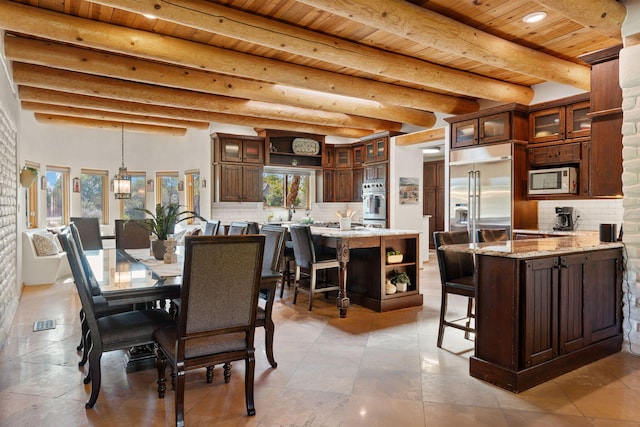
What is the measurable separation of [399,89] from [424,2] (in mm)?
2185

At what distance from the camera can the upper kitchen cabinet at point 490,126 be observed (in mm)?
5512

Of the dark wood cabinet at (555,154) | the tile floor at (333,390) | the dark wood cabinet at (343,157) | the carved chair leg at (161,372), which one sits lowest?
the tile floor at (333,390)

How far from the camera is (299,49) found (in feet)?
12.5

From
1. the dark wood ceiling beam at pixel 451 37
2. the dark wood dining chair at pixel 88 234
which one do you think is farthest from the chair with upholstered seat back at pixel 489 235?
the dark wood dining chair at pixel 88 234

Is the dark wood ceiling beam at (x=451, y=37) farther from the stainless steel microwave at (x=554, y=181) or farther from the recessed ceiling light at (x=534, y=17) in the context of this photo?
the stainless steel microwave at (x=554, y=181)

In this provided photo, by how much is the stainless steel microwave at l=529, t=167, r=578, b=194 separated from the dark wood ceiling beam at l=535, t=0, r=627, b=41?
204 centimetres

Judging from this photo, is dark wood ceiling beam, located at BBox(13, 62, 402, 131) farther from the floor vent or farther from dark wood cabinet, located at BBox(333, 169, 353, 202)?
the floor vent

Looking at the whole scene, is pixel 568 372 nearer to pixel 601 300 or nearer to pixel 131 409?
pixel 601 300

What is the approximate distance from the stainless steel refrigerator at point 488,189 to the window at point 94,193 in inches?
272

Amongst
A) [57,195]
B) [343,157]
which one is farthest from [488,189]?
[57,195]

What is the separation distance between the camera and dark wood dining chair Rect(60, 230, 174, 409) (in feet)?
7.34

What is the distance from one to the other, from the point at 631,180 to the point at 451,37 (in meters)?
1.85

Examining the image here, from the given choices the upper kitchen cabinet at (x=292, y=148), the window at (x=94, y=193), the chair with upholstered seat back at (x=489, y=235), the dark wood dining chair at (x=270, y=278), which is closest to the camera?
the dark wood dining chair at (x=270, y=278)

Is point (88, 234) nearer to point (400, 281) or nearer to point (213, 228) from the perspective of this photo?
point (213, 228)
